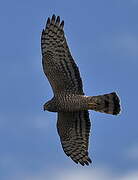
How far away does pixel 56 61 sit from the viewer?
44.2 feet

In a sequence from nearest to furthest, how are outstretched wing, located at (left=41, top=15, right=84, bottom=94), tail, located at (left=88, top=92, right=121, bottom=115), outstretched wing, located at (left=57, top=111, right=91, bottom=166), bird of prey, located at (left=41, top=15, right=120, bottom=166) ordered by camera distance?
tail, located at (left=88, top=92, right=121, bottom=115), bird of prey, located at (left=41, top=15, right=120, bottom=166), outstretched wing, located at (left=41, top=15, right=84, bottom=94), outstretched wing, located at (left=57, top=111, right=91, bottom=166)

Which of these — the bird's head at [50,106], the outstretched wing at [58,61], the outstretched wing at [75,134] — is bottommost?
the outstretched wing at [75,134]

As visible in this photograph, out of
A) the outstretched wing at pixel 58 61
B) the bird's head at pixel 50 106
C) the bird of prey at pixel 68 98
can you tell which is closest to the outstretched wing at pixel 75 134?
the bird of prey at pixel 68 98

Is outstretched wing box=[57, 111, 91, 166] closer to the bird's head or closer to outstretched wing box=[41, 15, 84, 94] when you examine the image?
the bird's head

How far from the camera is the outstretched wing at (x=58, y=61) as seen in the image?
43.1 ft

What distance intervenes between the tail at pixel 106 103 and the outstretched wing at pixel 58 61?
52 cm

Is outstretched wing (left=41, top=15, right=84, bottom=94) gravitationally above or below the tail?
above

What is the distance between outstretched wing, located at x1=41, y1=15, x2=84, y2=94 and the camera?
13.1m

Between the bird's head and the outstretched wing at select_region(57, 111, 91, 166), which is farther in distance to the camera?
the outstretched wing at select_region(57, 111, 91, 166)

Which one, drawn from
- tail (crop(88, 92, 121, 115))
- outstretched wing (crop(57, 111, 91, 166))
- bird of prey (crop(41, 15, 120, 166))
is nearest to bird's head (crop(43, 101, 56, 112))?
bird of prey (crop(41, 15, 120, 166))

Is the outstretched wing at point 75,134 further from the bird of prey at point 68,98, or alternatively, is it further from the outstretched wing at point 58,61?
the outstretched wing at point 58,61

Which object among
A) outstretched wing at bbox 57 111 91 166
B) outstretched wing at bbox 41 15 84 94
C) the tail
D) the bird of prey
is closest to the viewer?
the tail

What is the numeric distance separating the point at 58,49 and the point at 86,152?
2.85 metres

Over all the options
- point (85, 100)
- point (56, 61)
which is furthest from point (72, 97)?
point (56, 61)
